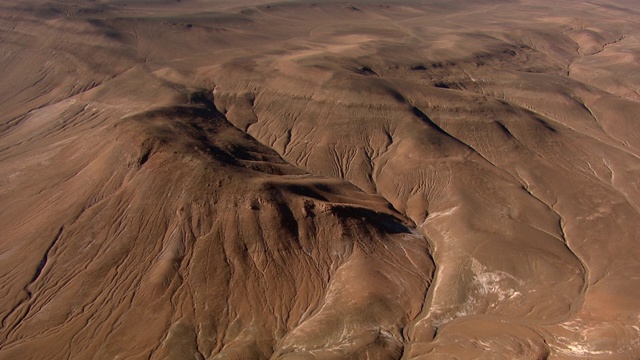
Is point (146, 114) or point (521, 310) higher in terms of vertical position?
point (146, 114)

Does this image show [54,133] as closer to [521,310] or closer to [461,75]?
[521,310]

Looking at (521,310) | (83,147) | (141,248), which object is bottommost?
(521,310)

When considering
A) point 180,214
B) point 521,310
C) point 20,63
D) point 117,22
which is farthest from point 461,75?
point 20,63

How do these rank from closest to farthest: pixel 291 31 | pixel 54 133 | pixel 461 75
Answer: pixel 54 133 → pixel 461 75 → pixel 291 31

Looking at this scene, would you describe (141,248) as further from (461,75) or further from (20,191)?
(461,75)

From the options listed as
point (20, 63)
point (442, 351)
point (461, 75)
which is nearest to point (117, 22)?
point (20, 63)

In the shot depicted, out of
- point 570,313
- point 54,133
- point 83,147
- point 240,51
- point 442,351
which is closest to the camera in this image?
point 442,351

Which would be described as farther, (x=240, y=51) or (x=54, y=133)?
(x=240, y=51)
